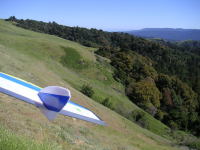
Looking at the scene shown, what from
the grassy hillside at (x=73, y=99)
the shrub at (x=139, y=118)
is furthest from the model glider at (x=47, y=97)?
the shrub at (x=139, y=118)

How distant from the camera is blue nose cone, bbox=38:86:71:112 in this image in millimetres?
5612

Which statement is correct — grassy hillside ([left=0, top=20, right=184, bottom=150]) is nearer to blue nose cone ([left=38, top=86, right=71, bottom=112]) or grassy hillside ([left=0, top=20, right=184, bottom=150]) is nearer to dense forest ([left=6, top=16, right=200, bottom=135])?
blue nose cone ([left=38, top=86, right=71, bottom=112])

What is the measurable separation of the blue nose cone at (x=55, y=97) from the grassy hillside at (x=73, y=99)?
90 centimetres

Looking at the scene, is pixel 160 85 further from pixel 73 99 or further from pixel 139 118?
pixel 73 99

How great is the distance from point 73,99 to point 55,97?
2323 cm

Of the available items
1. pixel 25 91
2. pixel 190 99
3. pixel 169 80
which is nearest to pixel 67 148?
pixel 25 91

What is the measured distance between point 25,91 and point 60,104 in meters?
1.27

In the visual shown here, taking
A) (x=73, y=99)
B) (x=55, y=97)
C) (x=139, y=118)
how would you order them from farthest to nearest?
1. (x=139, y=118)
2. (x=73, y=99)
3. (x=55, y=97)

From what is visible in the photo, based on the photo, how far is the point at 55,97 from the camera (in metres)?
5.72

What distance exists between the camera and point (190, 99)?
4117 inches

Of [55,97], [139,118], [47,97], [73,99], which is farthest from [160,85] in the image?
[55,97]

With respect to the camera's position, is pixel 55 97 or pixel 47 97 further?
pixel 47 97

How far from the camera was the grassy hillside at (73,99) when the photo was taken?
10633mm

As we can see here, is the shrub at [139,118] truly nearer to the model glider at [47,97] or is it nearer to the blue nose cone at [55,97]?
the model glider at [47,97]
